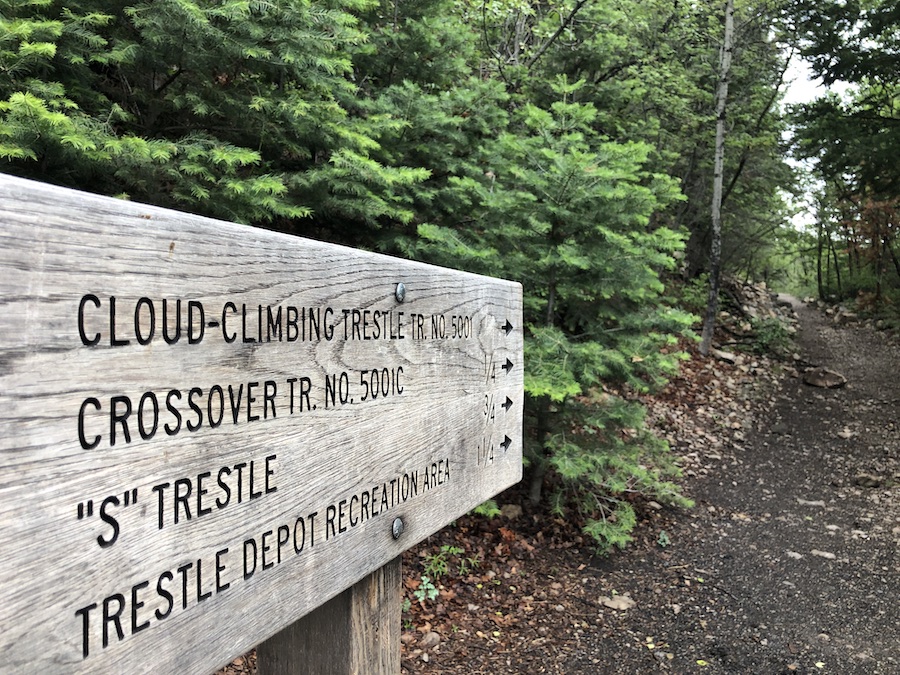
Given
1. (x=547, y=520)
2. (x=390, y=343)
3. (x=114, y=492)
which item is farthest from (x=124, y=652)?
(x=547, y=520)

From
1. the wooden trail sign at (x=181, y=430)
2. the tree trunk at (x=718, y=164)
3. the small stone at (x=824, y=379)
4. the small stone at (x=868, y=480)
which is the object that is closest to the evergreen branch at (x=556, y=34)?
the tree trunk at (x=718, y=164)

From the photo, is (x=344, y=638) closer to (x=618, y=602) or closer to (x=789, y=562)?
(x=618, y=602)

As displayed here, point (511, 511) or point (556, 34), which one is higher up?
point (556, 34)

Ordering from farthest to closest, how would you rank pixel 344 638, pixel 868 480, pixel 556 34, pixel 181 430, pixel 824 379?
pixel 824 379, pixel 556 34, pixel 868 480, pixel 344 638, pixel 181 430

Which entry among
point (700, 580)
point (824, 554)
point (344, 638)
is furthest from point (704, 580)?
point (344, 638)

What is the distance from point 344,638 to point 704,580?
14.7ft

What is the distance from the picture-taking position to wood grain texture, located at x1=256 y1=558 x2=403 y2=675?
1.26m

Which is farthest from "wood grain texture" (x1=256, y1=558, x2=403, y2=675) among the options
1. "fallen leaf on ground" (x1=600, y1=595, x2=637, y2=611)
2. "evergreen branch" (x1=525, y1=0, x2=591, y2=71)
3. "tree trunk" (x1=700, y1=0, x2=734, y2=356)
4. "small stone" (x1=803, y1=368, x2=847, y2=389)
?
"small stone" (x1=803, y1=368, x2=847, y2=389)

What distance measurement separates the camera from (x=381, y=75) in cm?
626

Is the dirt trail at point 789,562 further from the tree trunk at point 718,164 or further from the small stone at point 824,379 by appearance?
the tree trunk at point 718,164

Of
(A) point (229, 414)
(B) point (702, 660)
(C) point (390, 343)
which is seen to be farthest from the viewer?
(B) point (702, 660)

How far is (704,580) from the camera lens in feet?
15.7

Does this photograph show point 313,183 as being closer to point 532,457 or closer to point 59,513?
point 532,457

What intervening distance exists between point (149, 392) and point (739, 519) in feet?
21.8
